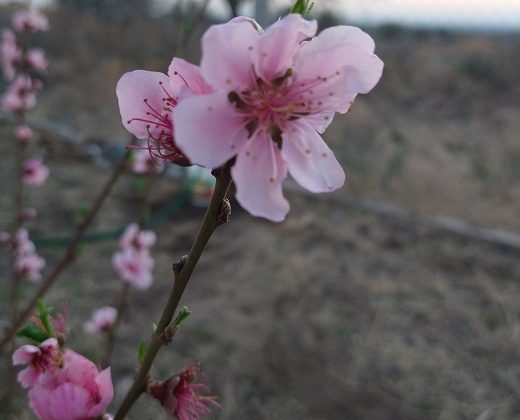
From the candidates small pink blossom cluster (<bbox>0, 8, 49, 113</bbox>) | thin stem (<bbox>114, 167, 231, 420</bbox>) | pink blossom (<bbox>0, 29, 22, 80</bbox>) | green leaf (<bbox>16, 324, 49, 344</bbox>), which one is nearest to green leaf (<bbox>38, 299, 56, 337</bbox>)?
A: green leaf (<bbox>16, 324, 49, 344</bbox>)

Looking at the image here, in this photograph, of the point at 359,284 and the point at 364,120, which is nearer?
the point at 359,284

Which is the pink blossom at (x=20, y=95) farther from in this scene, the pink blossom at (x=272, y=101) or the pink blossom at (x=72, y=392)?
the pink blossom at (x=272, y=101)

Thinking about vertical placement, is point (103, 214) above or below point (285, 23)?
below

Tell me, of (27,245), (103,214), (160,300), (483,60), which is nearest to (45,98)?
(103,214)

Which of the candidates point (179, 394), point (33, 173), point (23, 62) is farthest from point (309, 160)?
point (33, 173)

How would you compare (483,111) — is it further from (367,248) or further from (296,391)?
(296,391)

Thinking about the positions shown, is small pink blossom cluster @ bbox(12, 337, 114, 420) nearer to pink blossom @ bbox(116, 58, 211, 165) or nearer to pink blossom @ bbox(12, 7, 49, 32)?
pink blossom @ bbox(116, 58, 211, 165)
